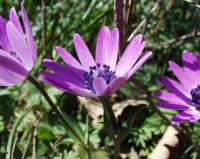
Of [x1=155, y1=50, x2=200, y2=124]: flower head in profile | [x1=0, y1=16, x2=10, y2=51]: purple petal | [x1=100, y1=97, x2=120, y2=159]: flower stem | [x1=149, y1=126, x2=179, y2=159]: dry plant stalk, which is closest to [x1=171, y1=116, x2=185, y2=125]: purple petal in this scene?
[x1=155, y1=50, x2=200, y2=124]: flower head in profile

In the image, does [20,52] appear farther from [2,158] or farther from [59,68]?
[2,158]

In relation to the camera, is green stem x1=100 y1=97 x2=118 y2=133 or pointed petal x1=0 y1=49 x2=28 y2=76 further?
green stem x1=100 y1=97 x2=118 y2=133

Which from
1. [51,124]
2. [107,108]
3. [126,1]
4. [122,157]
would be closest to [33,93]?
[51,124]

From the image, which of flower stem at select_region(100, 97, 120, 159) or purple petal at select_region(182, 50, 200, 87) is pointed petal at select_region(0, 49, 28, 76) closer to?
flower stem at select_region(100, 97, 120, 159)

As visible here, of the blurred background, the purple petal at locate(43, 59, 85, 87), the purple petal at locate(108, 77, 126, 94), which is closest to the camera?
the purple petal at locate(108, 77, 126, 94)

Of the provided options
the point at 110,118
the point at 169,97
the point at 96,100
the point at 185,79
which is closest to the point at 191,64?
the point at 185,79

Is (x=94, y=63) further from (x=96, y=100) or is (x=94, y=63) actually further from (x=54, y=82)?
(x=96, y=100)
